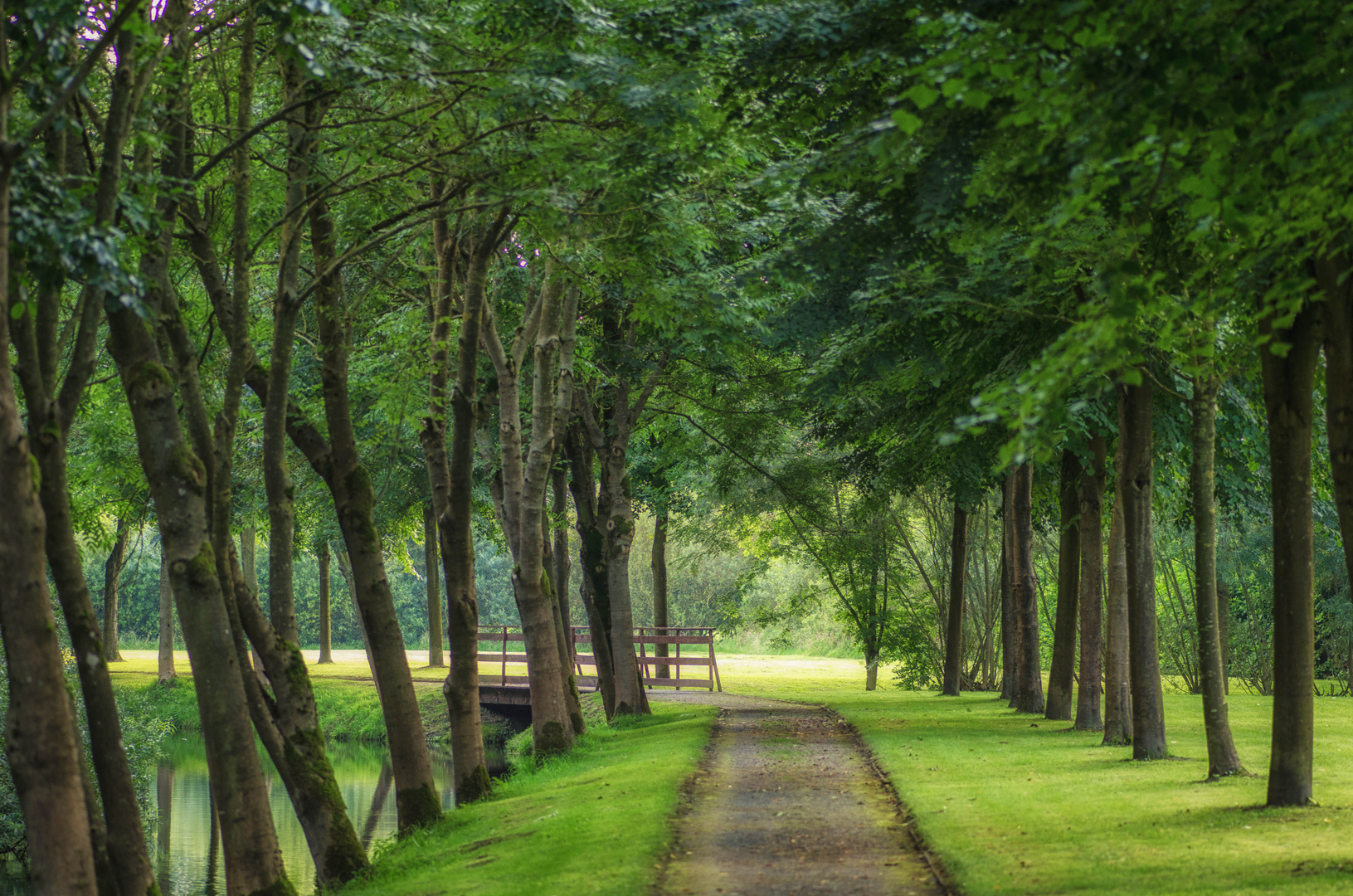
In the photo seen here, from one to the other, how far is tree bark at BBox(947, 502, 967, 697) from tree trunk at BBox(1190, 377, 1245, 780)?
487 inches

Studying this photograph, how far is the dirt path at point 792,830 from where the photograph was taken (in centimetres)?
834

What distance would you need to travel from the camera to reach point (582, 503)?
24062 mm

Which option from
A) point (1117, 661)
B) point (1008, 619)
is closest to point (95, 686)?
point (1117, 661)

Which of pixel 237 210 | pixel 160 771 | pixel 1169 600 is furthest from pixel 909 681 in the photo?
pixel 237 210

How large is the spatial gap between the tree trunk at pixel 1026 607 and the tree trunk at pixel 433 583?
14627 millimetres

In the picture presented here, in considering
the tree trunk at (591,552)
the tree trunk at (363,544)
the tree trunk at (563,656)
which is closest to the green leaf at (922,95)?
the tree trunk at (363,544)

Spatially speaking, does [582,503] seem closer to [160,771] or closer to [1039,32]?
[160,771]

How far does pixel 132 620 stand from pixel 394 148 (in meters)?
67.0

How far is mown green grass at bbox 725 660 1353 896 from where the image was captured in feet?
25.3

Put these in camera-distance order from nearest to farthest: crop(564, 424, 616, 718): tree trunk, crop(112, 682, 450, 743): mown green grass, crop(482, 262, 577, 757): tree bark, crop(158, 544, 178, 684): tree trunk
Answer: crop(482, 262, 577, 757): tree bark → crop(564, 424, 616, 718): tree trunk → crop(112, 682, 450, 743): mown green grass → crop(158, 544, 178, 684): tree trunk

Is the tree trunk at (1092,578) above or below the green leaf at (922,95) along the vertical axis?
below

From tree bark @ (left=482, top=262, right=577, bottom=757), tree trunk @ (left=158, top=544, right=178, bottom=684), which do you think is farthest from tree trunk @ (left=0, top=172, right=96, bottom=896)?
tree trunk @ (left=158, top=544, right=178, bottom=684)

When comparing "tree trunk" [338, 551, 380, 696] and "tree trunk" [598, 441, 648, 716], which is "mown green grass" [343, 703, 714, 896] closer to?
"tree trunk" [338, 551, 380, 696]

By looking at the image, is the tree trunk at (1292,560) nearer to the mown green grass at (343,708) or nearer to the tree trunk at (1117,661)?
the tree trunk at (1117,661)
